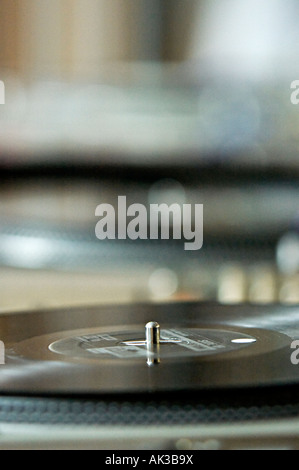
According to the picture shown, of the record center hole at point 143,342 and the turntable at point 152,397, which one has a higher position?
the record center hole at point 143,342

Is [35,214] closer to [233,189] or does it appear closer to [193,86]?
[233,189]

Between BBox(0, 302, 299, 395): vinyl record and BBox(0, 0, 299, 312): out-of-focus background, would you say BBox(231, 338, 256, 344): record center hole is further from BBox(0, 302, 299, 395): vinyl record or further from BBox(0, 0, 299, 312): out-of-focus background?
BBox(0, 0, 299, 312): out-of-focus background

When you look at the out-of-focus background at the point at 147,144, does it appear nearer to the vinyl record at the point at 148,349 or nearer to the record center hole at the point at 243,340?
the vinyl record at the point at 148,349

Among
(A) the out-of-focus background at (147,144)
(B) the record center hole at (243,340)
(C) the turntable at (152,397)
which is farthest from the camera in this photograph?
(A) the out-of-focus background at (147,144)

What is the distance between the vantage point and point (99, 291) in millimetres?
1282

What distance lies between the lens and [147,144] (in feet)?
7.63

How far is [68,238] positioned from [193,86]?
1265 mm

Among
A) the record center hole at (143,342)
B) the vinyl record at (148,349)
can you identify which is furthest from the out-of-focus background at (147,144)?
the record center hole at (143,342)

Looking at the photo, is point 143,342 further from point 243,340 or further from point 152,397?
point 152,397

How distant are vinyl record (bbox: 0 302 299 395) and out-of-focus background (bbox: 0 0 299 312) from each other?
12.0 inches

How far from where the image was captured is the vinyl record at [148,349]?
0.52m

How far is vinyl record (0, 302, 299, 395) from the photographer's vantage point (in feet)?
1.70

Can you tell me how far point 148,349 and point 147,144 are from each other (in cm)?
171

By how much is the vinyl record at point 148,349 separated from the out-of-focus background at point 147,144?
30 cm
